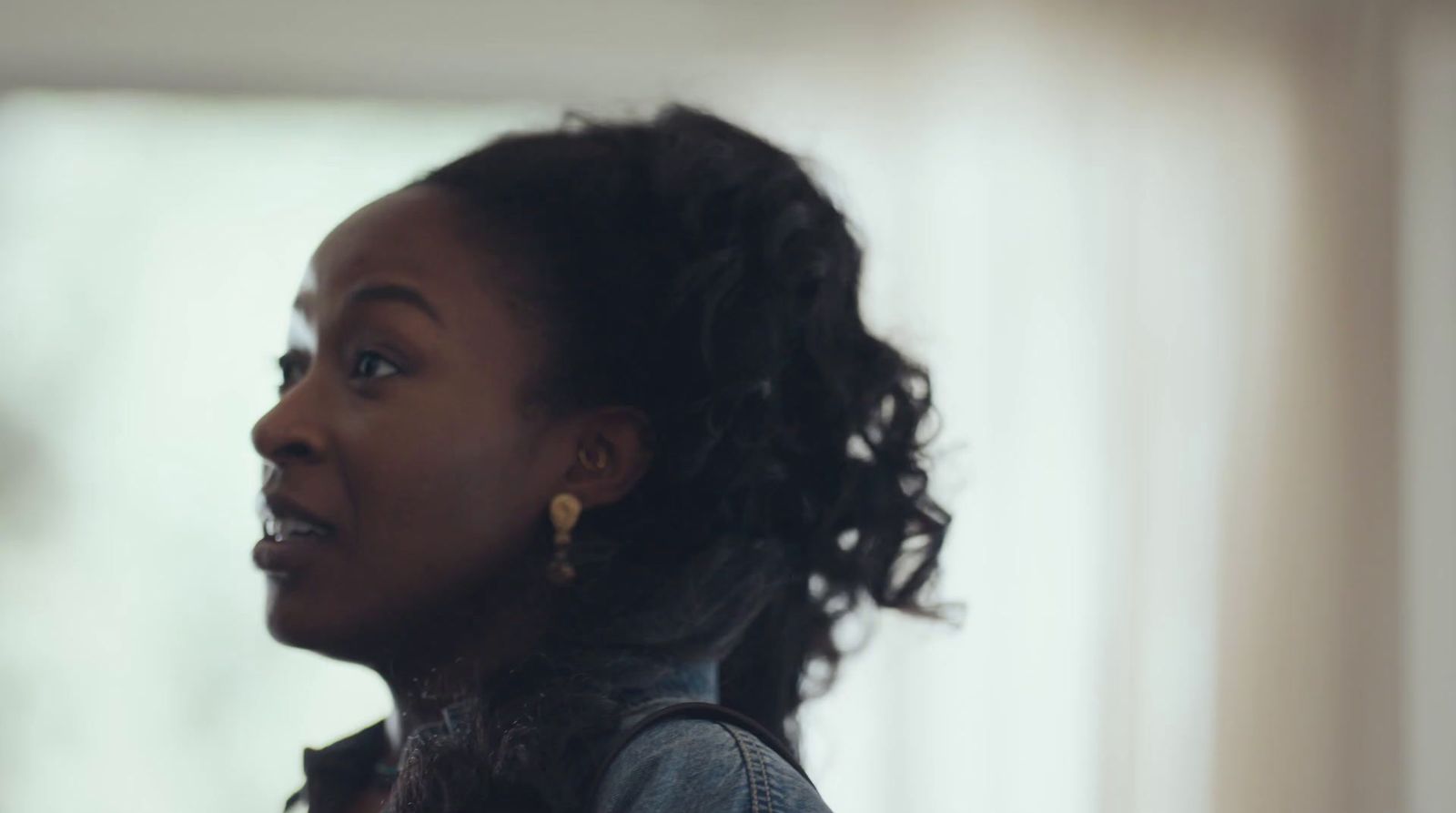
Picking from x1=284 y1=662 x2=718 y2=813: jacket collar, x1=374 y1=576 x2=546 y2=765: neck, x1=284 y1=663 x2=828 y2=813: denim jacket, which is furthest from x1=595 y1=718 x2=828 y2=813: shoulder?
x1=284 y1=662 x2=718 y2=813: jacket collar

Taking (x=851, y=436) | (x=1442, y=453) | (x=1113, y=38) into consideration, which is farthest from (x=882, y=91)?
(x=851, y=436)

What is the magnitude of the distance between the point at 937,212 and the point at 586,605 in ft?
3.50

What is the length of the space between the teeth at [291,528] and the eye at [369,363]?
92mm

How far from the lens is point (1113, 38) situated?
1.84 metres

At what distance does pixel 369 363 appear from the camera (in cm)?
87

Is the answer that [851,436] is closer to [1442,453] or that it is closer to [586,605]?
[586,605]

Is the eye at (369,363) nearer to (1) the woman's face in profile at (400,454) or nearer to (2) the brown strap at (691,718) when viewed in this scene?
(1) the woman's face in profile at (400,454)

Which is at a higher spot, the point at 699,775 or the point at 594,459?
the point at 594,459

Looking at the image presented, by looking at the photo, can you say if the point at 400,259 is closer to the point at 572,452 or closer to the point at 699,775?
the point at 572,452

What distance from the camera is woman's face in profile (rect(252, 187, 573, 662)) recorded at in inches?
33.0

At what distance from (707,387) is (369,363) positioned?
20 cm

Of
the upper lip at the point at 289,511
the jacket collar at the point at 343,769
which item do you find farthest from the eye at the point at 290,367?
the jacket collar at the point at 343,769

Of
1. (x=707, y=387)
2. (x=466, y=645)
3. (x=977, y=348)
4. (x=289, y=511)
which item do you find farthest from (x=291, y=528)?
(x=977, y=348)

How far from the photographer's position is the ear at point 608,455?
0.88 meters
